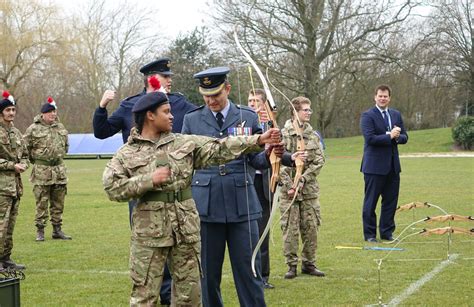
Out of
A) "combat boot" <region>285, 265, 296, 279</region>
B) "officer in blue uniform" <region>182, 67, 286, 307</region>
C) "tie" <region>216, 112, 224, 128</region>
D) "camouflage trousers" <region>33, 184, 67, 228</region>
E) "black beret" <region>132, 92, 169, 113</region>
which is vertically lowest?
"combat boot" <region>285, 265, 296, 279</region>

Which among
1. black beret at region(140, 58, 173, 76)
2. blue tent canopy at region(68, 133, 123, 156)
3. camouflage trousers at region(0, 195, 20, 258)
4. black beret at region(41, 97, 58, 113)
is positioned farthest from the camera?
blue tent canopy at region(68, 133, 123, 156)

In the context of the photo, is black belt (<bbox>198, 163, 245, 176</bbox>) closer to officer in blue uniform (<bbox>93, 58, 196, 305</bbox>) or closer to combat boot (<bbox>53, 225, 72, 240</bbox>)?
officer in blue uniform (<bbox>93, 58, 196, 305</bbox>)

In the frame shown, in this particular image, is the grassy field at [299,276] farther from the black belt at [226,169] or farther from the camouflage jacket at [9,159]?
the black belt at [226,169]

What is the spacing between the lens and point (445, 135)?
157 feet

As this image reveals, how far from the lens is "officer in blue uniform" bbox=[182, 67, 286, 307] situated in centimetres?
575

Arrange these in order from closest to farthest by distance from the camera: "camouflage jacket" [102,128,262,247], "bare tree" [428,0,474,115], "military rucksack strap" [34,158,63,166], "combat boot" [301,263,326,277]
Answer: "camouflage jacket" [102,128,262,247]
"combat boot" [301,263,326,277]
"military rucksack strap" [34,158,63,166]
"bare tree" [428,0,474,115]

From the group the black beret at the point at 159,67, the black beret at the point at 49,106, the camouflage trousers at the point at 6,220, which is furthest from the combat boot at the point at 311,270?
the black beret at the point at 49,106

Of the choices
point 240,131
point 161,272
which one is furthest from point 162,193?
point 240,131

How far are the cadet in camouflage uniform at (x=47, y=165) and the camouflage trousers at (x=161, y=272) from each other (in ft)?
23.8

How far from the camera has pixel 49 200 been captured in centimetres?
1227

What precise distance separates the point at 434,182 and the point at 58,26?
41.2 metres

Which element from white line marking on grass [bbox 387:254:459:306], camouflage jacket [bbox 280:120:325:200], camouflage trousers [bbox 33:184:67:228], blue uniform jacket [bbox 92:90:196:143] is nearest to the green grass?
camouflage trousers [bbox 33:184:67:228]

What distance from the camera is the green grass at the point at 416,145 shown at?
44.4 meters

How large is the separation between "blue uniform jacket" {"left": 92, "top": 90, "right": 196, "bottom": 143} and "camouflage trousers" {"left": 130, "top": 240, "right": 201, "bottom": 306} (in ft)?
6.72
